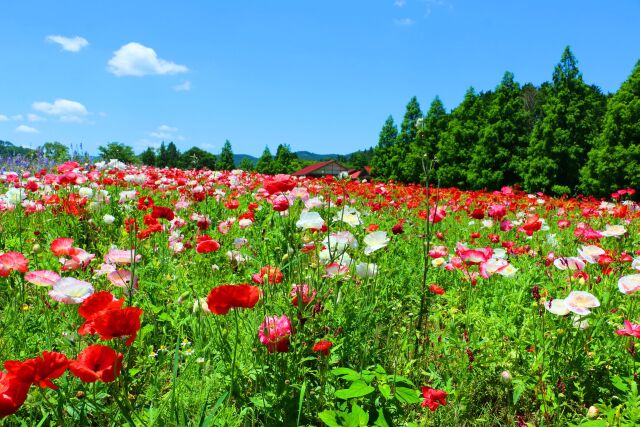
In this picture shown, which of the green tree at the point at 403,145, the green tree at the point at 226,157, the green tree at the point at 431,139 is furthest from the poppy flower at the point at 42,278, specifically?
the green tree at the point at 226,157

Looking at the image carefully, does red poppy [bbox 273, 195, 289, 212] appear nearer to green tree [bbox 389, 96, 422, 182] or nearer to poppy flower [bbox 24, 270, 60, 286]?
poppy flower [bbox 24, 270, 60, 286]

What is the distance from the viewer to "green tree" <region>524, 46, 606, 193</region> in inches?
825

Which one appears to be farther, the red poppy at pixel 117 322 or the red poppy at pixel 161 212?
the red poppy at pixel 161 212

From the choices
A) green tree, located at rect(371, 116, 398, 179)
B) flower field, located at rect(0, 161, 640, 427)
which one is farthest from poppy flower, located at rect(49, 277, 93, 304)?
green tree, located at rect(371, 116, 398, 179)

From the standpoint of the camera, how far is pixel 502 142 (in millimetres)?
23953

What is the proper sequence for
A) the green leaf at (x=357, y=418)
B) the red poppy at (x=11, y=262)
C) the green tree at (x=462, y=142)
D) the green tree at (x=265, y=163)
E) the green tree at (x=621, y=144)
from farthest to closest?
the green tree at (x=265, y=163), the green tree at (x=462, y=142), the green tree at (x=621, y=144), the red poppy at (x=11, y=262), the green leaf at (x=357, y=418)

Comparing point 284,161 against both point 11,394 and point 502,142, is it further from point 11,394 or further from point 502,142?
point 11,394

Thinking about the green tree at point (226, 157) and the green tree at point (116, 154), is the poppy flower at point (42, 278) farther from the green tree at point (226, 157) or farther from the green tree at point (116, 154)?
the green tree at point (226, 157)

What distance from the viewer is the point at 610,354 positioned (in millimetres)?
2244

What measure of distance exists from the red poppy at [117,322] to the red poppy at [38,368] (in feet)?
0.35

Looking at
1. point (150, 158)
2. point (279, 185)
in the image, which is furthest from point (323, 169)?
point (279, 185)

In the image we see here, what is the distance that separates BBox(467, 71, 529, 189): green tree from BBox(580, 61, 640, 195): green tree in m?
5.11

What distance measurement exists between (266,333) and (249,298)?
1.04 ft

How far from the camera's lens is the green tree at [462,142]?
84.0 feet
